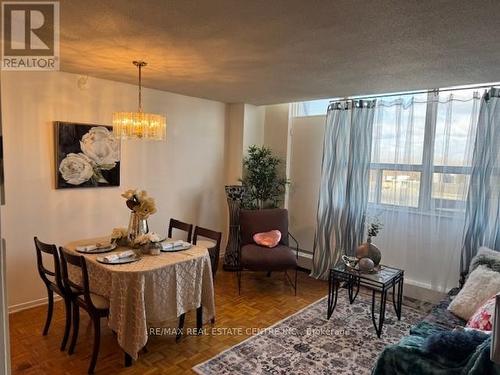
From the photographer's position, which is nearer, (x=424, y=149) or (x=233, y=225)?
(x=424, y=149)

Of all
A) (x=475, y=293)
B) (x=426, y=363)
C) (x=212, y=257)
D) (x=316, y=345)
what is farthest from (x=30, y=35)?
(x=475, y=293)

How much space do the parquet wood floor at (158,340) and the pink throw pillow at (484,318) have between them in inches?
65.2

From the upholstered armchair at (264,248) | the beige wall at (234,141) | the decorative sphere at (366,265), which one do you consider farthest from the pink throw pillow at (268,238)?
the decorative sphere at (366,265)

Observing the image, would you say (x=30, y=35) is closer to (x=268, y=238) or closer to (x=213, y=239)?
(x=213, y=239)

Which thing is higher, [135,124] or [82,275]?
[135,124]

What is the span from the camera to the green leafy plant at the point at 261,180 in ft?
15.1

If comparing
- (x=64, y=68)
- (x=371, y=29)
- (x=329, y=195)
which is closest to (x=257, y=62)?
(x=371, y=29)

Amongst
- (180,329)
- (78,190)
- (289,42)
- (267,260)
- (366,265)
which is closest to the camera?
(289,42)

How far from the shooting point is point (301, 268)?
4715mm

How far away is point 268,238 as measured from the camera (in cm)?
409

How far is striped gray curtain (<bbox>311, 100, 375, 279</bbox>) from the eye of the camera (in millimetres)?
3984

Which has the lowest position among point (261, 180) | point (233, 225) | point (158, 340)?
point (158, 340)

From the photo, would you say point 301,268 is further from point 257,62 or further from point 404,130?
point 257,62

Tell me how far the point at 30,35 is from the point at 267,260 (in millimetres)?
2875
